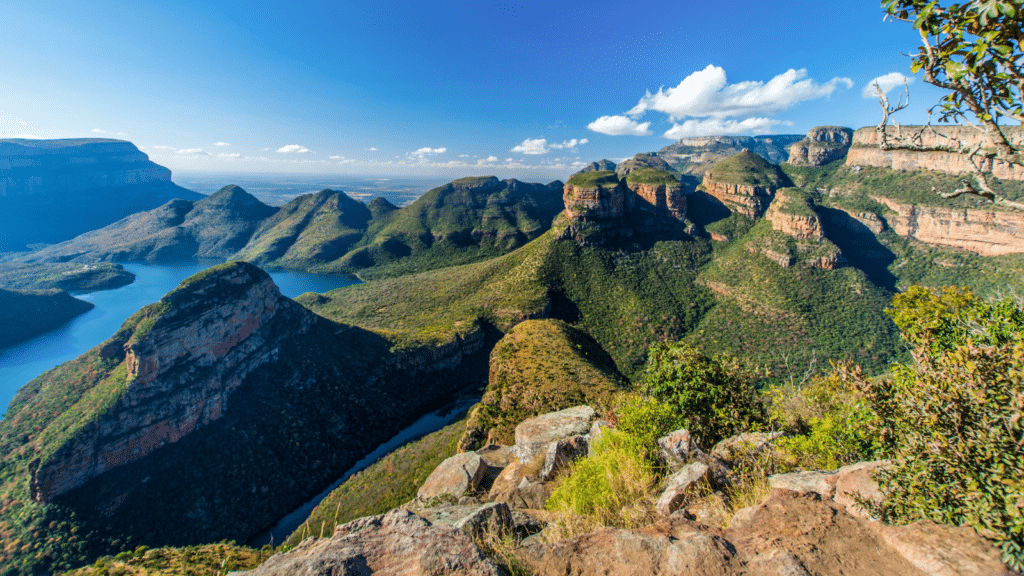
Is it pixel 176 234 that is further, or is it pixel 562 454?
pixel 176 234

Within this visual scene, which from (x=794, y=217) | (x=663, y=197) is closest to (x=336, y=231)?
(x=663, y=197)

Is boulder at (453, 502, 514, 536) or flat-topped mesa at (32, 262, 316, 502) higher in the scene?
boulder at (453, 502, 514, 536)

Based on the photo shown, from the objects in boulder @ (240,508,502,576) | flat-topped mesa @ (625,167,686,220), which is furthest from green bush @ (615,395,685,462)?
flat-topped mesa @ (625,167,686,220)

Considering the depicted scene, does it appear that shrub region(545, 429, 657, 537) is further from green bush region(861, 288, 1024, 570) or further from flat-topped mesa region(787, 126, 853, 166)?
flat-topped mesa region(787, 126, 853, 166)

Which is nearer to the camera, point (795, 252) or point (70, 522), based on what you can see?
point (70, 522)

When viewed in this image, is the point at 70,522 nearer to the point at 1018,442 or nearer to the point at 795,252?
the point at 1018,442

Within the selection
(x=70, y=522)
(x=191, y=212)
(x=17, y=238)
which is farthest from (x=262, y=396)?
(x=17, y=238)

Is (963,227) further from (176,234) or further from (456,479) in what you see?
(176,234)
